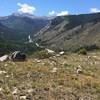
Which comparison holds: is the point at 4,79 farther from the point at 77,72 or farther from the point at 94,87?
the point at 77,72

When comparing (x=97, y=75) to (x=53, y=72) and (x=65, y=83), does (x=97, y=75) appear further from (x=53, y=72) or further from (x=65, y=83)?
(x=65, y=83)

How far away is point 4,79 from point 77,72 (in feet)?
20.8

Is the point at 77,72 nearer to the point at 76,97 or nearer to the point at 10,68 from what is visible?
the point at 10,68

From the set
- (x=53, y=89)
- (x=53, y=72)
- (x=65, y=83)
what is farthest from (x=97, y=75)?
(x=53, y=89)

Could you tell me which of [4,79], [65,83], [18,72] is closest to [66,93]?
[65,83]

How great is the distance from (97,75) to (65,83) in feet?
16.1

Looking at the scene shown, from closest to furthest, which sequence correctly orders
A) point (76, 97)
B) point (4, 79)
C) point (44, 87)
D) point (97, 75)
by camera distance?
point (76, 97) → point (44, 87) → point (4, 79) → point (97, 75)

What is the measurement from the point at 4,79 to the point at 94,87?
16.0 feet

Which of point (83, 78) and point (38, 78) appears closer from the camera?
point (38, 78)

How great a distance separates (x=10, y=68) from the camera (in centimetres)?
2186

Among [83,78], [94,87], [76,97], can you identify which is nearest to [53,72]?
[83,78]

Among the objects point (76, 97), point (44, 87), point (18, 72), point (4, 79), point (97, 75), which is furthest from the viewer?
point (97, 75)

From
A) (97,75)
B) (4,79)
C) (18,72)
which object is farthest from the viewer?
(97,75)

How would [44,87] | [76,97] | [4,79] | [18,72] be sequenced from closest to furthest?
[76,97]
[44,87]
[4,79]
[18,72]
